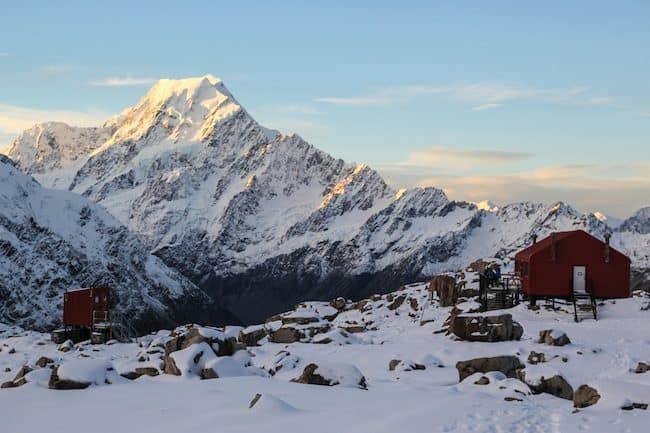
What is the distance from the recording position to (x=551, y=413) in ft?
59.3

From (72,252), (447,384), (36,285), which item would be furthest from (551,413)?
(72,252)

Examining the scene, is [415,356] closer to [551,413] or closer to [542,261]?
[551,413]

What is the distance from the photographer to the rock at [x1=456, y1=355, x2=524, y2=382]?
82.3 ft

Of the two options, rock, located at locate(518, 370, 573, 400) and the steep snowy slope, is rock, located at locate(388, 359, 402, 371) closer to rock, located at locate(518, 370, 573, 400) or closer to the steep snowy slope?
rock, located at locate(518, 370, 573, 400)

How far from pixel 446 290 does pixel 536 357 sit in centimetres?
2803

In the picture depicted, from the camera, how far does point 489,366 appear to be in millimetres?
25500

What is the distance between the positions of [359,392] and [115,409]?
594 centimetres

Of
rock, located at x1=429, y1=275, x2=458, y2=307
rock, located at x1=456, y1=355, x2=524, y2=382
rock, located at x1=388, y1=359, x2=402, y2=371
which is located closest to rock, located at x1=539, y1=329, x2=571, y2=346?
rock, located at x1=388, y1=359, x2=402, y2=371

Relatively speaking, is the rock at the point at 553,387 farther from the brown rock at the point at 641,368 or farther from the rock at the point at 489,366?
the brown rock at the point at 641,368

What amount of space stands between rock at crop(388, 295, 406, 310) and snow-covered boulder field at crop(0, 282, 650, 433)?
23.2m

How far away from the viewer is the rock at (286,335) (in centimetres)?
4412

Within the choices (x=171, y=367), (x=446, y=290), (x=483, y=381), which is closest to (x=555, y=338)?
(x=483, y=381)

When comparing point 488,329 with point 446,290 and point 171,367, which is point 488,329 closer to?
point 171,367

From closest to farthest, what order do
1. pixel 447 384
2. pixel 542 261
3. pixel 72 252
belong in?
pixel 447 384 < pixel 542 261 < pixel 72 252
